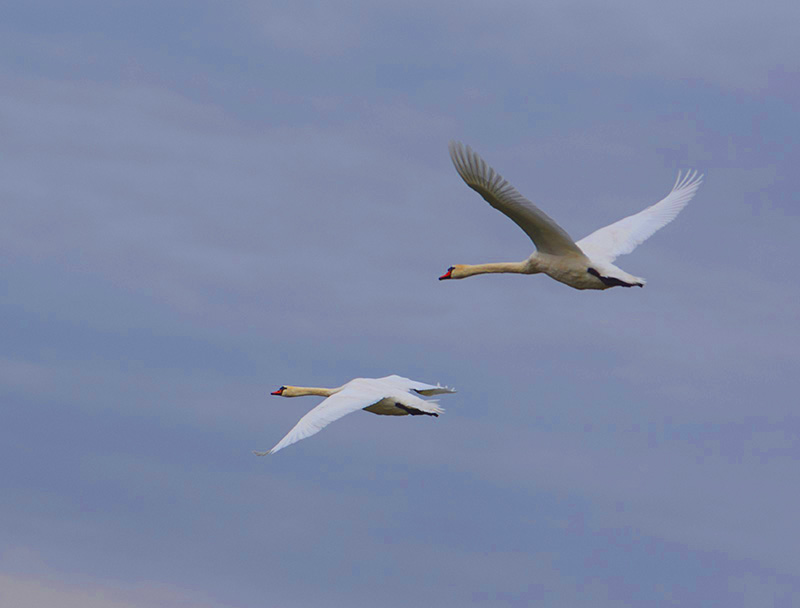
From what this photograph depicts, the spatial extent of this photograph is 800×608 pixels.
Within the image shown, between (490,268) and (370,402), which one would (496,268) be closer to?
(490,268)

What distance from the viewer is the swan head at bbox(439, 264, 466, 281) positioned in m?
33.9

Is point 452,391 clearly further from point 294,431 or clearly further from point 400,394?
point 294,431

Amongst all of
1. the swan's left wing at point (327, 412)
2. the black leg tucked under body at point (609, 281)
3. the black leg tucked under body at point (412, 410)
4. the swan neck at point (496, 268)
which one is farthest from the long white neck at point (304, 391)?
the black leg tucked under body at point (609, 281)

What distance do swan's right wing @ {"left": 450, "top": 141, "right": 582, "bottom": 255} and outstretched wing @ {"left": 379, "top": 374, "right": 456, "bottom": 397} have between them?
806 centimetres

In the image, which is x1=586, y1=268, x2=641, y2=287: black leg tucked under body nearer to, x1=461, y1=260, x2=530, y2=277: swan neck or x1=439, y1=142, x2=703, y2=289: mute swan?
x1=439, y1=142, x2=703, y2=289: mute swan

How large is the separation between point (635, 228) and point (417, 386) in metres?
6.46

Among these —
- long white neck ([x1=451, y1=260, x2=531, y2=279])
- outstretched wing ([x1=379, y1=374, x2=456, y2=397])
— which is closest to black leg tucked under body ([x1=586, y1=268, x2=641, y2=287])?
long white neck ([x1=451, y1=260, x2=531, y2=279])

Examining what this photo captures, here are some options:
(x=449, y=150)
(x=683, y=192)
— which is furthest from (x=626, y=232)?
(x=449, y=150)

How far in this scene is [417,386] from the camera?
36.3 m

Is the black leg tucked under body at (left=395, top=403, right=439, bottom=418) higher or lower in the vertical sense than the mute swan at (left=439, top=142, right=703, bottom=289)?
lower

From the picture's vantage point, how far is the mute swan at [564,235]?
85.9 feet

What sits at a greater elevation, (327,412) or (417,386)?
(417,386)

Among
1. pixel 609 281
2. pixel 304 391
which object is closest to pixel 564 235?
pixel 609 281

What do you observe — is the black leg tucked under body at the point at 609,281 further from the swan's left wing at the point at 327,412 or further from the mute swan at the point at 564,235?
the swan's left wing at the point at 327,412
